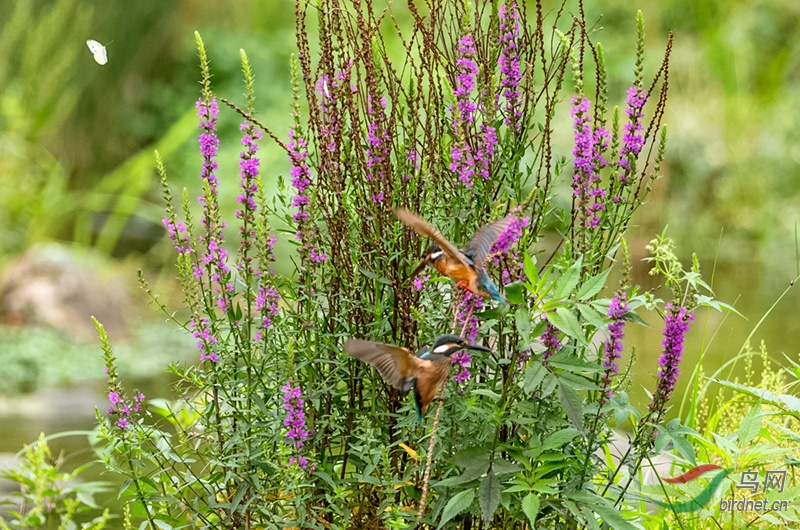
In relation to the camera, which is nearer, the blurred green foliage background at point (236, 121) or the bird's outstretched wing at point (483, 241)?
the bird's outstretched wing at point (483, 241)

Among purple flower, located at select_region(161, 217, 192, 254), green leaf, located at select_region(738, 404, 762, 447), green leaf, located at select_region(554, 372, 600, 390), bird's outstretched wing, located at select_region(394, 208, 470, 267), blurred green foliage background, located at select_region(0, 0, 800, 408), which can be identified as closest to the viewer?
bird's outstretched wing, located at select_region(394, 208, 470, 267)

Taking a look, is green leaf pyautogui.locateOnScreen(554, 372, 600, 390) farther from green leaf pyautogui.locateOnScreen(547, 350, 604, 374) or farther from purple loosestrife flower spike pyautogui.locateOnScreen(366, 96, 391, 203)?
purple loosestrife flower spike pyautogui.locateOnScreen(366, 96, 391, 203)

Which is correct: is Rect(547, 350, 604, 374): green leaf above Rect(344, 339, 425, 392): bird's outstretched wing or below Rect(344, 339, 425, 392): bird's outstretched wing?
below

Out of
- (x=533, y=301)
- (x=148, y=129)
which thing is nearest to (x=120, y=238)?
(x=148, y=129)

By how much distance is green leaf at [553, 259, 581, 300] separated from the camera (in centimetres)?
172

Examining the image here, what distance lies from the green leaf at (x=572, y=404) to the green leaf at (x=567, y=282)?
0.58 feet

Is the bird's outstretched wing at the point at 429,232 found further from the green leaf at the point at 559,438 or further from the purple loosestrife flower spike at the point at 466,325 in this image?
the green leaf at the point at 559,438

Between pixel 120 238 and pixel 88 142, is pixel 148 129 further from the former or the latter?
pixel 120 238

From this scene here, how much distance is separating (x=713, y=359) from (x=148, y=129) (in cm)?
582

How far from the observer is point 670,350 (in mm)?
1892

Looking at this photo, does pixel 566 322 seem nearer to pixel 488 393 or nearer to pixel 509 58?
pixel 488 393

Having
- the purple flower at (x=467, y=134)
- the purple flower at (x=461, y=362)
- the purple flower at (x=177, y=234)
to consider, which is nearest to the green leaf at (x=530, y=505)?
the purple flower at (x=461, y=362)

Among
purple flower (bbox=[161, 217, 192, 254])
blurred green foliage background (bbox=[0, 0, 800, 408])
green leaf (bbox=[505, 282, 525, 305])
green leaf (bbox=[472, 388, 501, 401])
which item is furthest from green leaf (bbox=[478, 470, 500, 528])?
blurred green foliage background (bbox=[0, 0, 800, 408])

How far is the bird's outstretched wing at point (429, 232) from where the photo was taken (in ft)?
5.05
